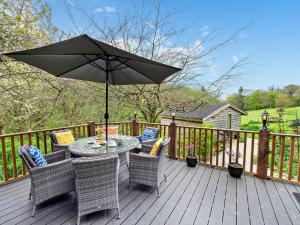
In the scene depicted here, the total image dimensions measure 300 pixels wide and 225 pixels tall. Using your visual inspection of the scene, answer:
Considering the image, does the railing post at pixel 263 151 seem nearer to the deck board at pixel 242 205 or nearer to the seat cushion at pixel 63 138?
the deck board at pixel 242 205

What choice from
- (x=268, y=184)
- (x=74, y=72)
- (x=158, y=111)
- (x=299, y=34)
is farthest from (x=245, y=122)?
(x=74, y=72)

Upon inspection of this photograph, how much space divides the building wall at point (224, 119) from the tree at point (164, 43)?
156 inches

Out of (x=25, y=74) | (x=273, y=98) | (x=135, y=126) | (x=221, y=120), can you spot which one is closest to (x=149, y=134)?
(x=135, y=126)

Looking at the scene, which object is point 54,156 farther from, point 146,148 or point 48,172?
point 146,148

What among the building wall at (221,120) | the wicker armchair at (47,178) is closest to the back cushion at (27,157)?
the wicker armchair at (47,178)

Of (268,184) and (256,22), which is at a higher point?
(256,22)

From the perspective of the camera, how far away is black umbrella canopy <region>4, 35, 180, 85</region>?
1803mm

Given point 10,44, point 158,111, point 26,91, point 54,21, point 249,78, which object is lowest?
point 158,111

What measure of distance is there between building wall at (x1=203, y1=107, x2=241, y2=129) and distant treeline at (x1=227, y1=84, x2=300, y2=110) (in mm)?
1594

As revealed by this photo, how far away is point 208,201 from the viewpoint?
8.64ft

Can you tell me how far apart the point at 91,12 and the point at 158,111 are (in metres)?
4.37

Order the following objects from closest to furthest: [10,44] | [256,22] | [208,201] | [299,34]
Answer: [208,201]
[10,44]
[256,22]
[299,34]

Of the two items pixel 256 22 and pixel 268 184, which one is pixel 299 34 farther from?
pixel 268 184

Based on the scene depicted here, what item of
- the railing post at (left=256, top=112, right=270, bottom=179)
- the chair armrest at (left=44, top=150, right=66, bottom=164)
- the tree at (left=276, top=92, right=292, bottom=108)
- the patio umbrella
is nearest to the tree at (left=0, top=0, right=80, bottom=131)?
the patio umbrella
